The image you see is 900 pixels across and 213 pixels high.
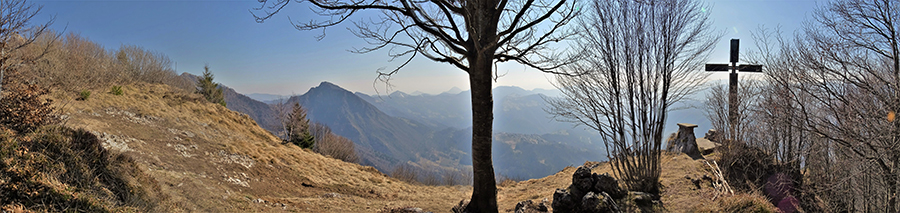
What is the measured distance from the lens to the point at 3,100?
169 inches

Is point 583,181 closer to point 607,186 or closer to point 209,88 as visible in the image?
point 607,186

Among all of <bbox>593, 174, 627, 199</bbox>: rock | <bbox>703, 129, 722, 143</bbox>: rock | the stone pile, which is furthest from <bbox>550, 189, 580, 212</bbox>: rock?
<bbox>703, 129, 722, 143</bbox>: rock

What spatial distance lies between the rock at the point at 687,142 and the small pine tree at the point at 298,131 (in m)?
22.5

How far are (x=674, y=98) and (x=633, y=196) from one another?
206cm

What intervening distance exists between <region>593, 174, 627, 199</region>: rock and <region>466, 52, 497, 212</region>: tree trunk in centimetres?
165

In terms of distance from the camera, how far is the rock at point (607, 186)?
540cm

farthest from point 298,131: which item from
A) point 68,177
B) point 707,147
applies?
point 707,147

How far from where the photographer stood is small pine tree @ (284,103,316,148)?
25.1m

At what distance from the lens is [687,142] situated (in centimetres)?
993

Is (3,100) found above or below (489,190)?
above

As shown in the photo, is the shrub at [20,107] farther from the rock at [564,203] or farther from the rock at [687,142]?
the rock at [687,142]

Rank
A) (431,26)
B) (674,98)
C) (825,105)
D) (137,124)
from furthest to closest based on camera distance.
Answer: (137,124)
(825,105)
(674,98)
(431,26)

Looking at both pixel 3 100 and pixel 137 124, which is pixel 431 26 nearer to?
pixel 3 100

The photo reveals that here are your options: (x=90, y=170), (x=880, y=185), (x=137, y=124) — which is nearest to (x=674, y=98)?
(x=880, y=185)
